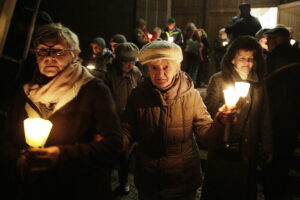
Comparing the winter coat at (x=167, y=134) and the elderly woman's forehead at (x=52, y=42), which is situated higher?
the elderly woman's forehead at (x=52, y=42)

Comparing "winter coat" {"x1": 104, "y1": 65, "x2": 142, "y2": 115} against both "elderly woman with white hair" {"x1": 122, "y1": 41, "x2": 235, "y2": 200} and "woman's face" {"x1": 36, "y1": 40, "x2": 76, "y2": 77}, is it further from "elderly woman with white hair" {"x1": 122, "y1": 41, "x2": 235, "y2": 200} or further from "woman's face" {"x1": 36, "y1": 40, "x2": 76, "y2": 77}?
"woman's face" {"x1": 36, "y1": 40, "x2": 76, "y2": 77}

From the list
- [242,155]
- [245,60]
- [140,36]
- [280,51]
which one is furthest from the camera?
[140,36]

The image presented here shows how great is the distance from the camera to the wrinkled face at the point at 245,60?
379 cm

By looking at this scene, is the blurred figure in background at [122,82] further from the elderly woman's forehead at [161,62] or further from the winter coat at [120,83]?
the elderly woman's forehead at [161,62]

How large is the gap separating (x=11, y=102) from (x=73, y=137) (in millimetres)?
622

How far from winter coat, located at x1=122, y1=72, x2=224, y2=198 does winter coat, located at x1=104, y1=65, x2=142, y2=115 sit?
2134 mm

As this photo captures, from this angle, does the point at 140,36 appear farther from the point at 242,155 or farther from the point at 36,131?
the point at 36,131

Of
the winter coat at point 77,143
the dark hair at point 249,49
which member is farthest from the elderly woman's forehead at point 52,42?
the dark hair at point 249,49

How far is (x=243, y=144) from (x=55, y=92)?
215 cm

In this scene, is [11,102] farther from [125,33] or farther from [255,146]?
[125,33]

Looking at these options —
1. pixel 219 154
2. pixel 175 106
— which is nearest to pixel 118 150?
pixel 175 106

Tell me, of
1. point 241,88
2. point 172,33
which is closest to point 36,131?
point 241,88

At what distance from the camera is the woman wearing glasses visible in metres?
2.40

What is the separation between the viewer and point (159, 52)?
2.89 meters
